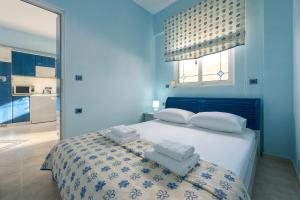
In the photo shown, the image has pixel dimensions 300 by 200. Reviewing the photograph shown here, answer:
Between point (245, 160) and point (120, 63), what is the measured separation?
2.78m

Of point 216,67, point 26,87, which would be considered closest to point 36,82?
point 26,87

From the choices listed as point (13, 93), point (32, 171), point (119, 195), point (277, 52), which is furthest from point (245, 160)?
point (13, 93)

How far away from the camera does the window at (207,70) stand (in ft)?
9.04

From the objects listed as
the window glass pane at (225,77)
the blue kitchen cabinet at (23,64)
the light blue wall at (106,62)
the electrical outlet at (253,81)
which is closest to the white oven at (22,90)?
the blue kitchen cabinet at (23,64)

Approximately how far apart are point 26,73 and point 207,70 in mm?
5694

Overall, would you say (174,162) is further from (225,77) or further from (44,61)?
(44,61)

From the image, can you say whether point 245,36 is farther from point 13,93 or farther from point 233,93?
point 13,93

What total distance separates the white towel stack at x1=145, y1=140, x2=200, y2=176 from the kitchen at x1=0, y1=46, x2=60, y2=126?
12.5 ft

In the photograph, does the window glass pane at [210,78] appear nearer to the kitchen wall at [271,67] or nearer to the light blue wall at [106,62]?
→ the kitchen wall at [271,67]

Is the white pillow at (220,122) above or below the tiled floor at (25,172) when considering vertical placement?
above

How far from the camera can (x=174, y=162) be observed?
100cm

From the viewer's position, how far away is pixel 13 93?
14.9ft

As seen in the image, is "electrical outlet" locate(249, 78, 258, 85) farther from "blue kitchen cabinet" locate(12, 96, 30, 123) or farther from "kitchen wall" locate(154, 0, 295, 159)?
Result: "blue kitchen cabinet" locate(12, 96, 30, 123)

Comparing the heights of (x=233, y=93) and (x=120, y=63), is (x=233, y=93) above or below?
below
